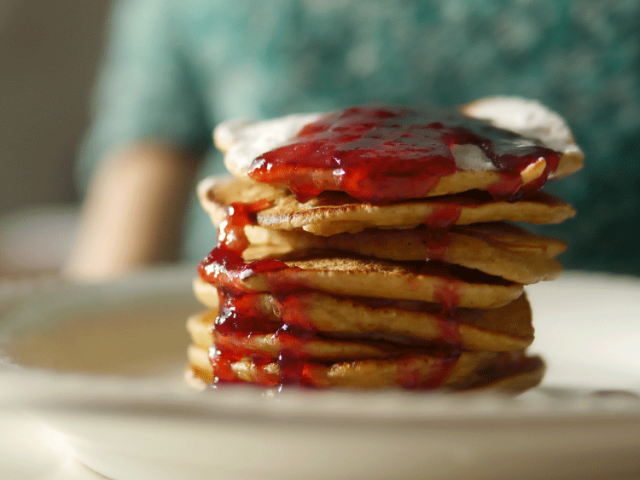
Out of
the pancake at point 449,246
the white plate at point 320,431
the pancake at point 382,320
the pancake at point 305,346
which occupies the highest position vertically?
the pancake at point 449,246

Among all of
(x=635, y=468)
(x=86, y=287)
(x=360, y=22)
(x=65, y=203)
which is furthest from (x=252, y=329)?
(x=65, y=203)

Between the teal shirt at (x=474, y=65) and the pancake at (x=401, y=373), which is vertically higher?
the teal shirt at (x=474, y=65)

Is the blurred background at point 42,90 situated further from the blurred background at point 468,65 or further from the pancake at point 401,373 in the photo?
the pancake at point 401,373

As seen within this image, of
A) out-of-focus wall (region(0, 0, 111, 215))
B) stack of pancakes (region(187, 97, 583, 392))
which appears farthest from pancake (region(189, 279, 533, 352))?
out-of-focus wall (region(0, 0, 111, 215))

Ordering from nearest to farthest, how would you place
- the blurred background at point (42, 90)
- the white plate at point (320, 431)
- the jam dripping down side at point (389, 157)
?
the white plate at point (320, 431), the jam dripping down side at point (389, 157), the blurred background at point (42, 90)

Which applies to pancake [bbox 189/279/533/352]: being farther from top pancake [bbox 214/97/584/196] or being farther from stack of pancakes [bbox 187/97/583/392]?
top pancake [bbox 214/97/584/196]

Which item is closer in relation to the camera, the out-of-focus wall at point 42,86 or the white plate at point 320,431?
Answer: the white plate at point 320,431

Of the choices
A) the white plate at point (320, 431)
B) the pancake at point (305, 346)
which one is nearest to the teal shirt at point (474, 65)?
the pancake at point (305, 346)

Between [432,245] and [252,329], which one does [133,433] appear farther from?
[432,245]
